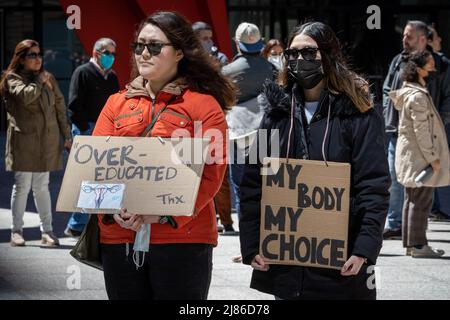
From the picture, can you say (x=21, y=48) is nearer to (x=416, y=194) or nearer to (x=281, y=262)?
(x=416, y=194)

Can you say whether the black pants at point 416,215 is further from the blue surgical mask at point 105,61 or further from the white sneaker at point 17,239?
the white sneaker at point 17,239

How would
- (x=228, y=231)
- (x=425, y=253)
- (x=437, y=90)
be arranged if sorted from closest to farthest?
1. (x=425, y=253)
2. (x=437, y=90)
3. (x=228, y=231)

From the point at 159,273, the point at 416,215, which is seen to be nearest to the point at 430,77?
the point at 416,215

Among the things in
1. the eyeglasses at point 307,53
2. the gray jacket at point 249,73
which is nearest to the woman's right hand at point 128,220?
the eyeglasses at point 307,53

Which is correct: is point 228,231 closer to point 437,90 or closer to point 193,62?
point 437,90

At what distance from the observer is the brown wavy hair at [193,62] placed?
4.50 m

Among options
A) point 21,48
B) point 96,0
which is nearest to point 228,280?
point 21,48

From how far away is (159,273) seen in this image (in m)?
4.25

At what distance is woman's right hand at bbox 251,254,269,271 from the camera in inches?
172

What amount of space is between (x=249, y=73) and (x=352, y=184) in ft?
15.3

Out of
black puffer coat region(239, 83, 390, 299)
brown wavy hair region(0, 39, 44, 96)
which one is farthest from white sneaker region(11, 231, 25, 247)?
black puffer coat region(239, 83, 390, 299)
